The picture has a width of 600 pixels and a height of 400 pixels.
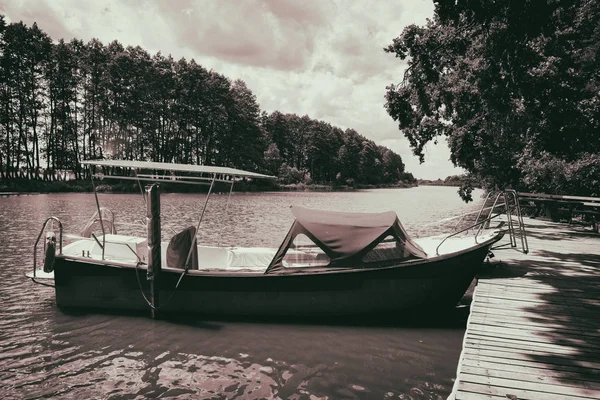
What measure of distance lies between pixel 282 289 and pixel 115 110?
60915mm

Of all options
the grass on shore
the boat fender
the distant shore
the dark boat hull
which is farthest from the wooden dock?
the distant shore

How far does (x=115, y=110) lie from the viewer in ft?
198

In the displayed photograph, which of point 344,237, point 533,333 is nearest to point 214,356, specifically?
point 344,237

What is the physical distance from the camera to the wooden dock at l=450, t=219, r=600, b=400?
492 cm

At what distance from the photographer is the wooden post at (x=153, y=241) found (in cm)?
889

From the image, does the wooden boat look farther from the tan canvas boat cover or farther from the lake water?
the lake water

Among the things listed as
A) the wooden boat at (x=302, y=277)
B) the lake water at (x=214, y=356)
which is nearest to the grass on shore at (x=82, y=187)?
the wooden boat at (x=302, y=277)

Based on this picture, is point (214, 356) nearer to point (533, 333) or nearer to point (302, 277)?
point (302, 277)

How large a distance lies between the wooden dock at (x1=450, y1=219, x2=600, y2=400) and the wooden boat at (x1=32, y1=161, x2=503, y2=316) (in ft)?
4.03

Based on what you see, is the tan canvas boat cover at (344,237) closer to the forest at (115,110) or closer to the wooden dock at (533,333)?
the wooden dock at (533,333)

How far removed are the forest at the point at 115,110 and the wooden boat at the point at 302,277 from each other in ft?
158

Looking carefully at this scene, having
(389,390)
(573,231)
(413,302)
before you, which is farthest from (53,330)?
(573,231)

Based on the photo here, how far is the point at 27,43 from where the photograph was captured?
51.7 m

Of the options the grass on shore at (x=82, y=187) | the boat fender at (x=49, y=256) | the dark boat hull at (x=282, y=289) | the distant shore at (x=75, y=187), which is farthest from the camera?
the grass on shore at (x=82, y=187)
